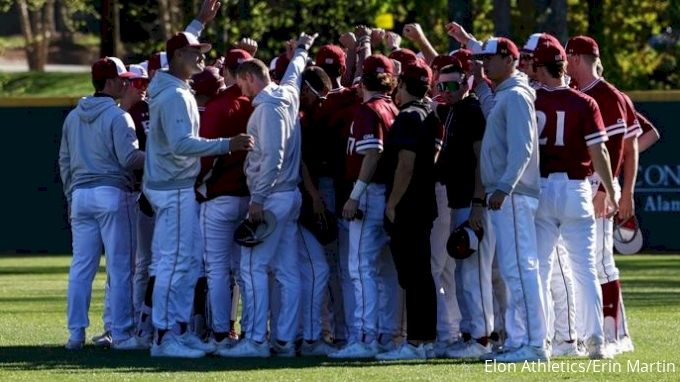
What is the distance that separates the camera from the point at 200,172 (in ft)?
40.1

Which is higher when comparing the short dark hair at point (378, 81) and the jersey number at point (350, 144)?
the short dark hair at point (378, 81)

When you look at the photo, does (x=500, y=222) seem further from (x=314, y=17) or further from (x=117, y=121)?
(x=314, y=17)

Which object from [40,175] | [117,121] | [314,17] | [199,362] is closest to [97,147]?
[117,121]

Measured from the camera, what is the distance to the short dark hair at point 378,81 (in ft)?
39.7

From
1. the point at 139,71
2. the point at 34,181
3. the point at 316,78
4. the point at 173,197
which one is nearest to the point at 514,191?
the point at 316,78

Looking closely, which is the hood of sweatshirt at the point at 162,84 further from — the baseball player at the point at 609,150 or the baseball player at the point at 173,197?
the baseball player at the point at 609,150

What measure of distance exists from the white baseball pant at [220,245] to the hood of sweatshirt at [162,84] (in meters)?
0.90

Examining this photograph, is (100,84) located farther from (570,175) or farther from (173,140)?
(570,175)

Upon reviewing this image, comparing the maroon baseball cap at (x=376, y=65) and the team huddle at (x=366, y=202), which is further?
the maroon baseball cap at (x=376, y=65)

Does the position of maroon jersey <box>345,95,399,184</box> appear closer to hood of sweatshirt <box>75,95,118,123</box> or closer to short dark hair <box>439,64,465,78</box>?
short dark hair <box>439,64,465,78</box>

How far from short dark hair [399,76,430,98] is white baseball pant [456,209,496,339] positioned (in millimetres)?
1055

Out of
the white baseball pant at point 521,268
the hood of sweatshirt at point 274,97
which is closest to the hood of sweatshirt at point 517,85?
the white baseball pant at point 521,268

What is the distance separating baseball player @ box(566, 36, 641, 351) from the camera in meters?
12.1

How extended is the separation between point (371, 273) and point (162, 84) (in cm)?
210
